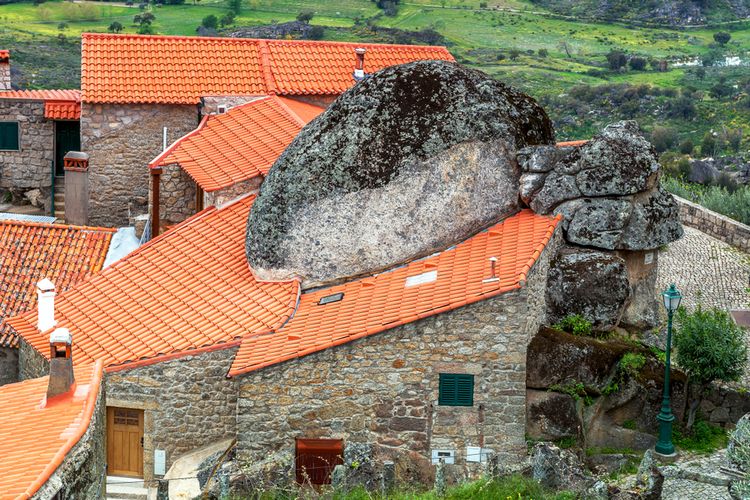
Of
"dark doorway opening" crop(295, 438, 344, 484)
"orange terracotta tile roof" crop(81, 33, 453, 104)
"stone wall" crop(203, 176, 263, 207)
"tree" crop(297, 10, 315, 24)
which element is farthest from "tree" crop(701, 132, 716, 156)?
"dark doorway opening" crop(295, 438, 344, 484)

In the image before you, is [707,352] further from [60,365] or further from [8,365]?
[8,365]

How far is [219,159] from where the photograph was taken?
26.2 m

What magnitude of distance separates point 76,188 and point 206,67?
4255 mm

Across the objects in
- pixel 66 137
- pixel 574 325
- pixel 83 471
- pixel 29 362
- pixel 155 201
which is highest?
pixel 83 471

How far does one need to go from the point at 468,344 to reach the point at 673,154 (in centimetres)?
3978

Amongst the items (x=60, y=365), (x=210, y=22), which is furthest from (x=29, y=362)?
(x=210, y=22)

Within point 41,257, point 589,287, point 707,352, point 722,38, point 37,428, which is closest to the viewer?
point 37,428

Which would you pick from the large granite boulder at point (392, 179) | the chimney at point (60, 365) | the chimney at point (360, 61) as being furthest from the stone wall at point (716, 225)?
the chimney at point (60, 365)

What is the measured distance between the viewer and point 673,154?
56594mm

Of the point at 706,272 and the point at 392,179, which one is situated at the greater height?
the point at 392,179

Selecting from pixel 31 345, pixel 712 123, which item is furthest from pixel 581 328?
pixel 712 123

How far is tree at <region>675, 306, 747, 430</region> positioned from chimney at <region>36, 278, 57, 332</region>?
395 inches

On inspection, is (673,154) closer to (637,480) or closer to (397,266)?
(397,266)

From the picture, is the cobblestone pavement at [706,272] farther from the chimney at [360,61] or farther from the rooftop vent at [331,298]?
the rooftop vent at [331,298]
